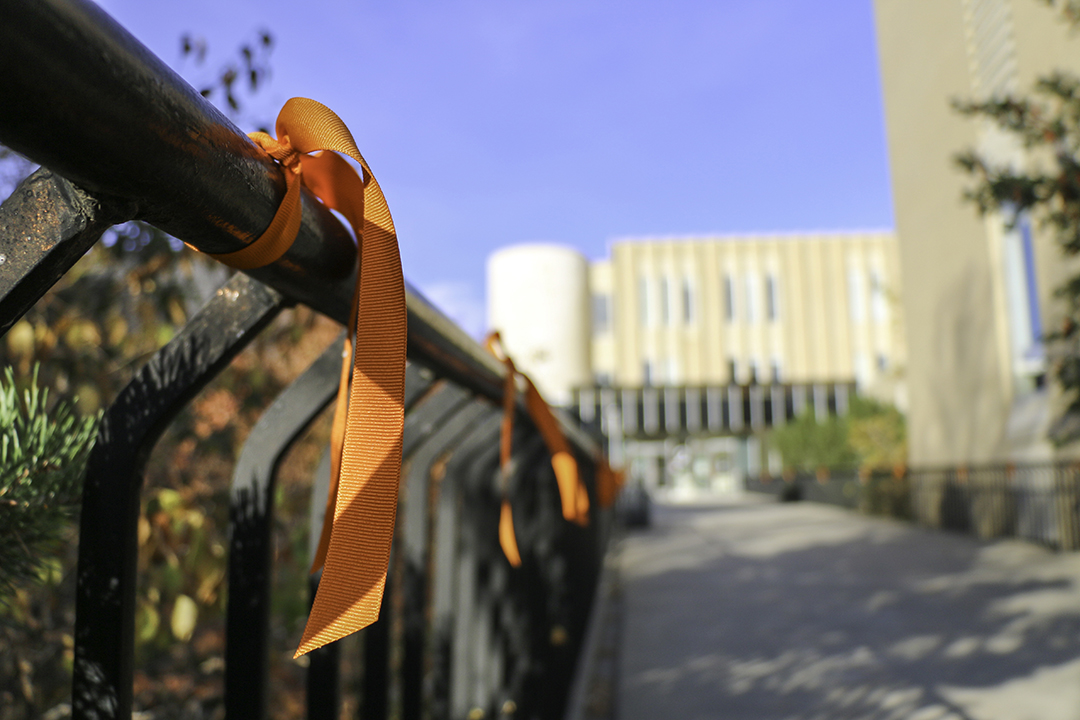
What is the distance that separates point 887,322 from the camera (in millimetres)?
50719

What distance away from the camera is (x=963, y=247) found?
14.8 meters

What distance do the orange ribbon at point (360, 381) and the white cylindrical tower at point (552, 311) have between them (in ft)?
162

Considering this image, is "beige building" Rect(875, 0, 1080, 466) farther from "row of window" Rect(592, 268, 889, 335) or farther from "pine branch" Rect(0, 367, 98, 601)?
"row of window" Rect(592, 268, 889, 335)

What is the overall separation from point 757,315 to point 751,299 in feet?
3.49

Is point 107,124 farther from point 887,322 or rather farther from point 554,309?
point 887,322

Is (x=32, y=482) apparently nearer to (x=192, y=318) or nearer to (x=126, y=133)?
(x=192, y=318)

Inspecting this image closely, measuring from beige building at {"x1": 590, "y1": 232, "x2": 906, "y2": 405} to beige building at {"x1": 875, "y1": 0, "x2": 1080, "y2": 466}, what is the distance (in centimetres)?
3365

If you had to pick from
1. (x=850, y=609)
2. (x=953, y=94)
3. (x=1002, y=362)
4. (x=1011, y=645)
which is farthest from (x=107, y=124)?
(x=953, y=94)

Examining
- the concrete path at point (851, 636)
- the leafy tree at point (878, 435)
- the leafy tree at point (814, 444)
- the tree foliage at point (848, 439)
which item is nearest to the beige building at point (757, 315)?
the tree foliage at point (848, 439)

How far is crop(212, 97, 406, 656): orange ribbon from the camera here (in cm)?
59

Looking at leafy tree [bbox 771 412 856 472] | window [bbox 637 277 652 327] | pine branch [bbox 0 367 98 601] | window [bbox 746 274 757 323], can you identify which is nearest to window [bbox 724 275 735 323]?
window [bbox 746 274 757 323]

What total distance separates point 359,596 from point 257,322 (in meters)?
0.33

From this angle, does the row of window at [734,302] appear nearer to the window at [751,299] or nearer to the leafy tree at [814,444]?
the window at [751,299]

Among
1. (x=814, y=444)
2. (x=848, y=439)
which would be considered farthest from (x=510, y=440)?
(x=814, y=444)
